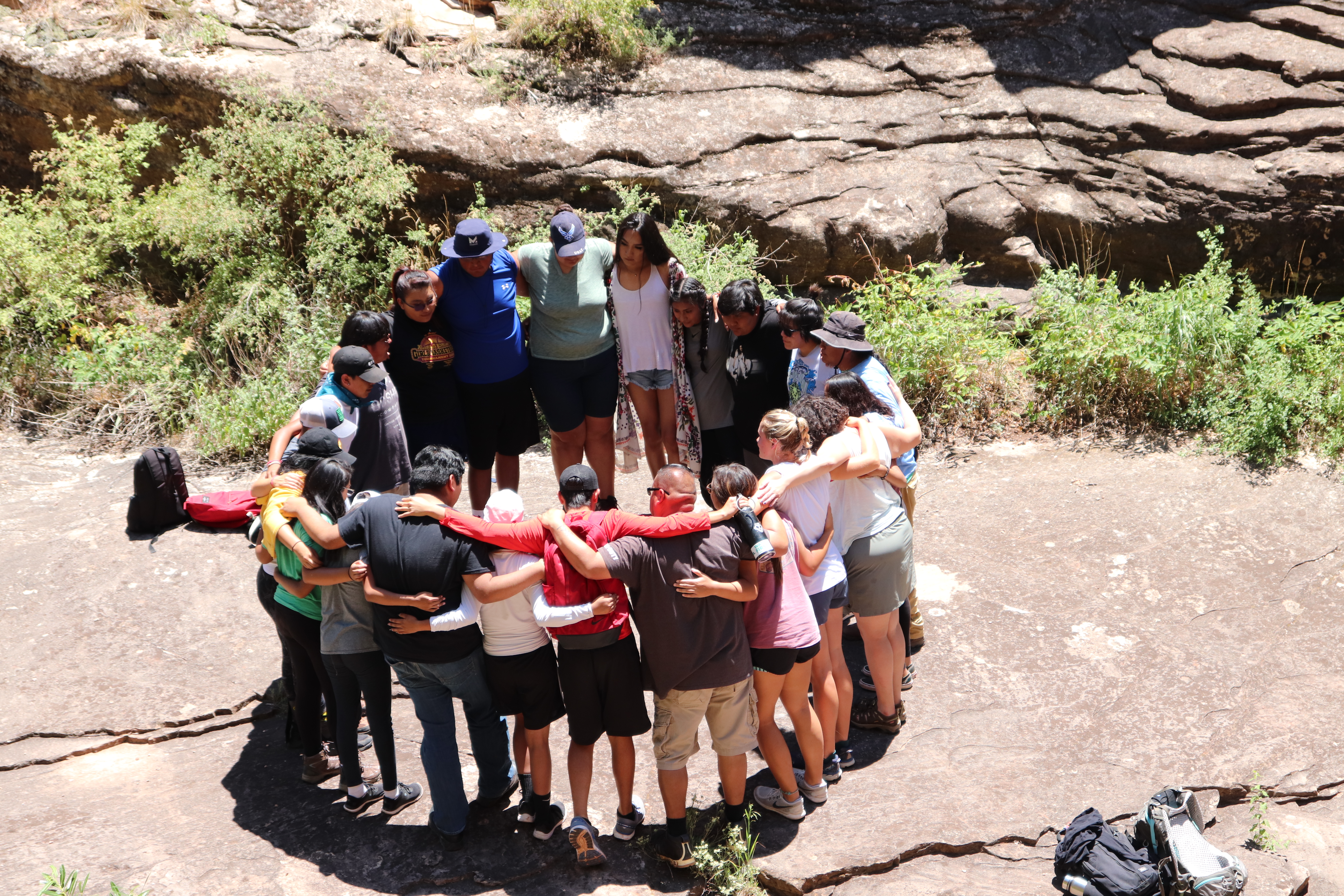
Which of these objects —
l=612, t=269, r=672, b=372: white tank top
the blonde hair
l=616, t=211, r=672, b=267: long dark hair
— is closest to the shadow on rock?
the blonde hair

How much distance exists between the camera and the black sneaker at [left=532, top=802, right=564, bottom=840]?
3.76 meters

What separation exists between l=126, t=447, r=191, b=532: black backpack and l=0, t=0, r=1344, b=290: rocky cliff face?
11.5 ft

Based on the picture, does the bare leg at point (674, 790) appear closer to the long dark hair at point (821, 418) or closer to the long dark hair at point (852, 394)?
the long dark hair at point (821, 418)

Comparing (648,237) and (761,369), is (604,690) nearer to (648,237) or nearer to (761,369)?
(761,369)

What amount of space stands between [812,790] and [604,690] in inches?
41.9

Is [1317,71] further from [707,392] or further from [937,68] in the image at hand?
[707,392]

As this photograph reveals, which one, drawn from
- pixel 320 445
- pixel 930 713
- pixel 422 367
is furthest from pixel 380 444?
pixel 930 713

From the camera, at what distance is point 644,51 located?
916cm

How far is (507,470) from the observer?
561 cm

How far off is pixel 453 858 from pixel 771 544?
5.66 ft

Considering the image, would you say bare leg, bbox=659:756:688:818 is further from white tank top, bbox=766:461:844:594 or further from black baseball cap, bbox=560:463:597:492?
black baseball cap, bbox=560:463:597:492

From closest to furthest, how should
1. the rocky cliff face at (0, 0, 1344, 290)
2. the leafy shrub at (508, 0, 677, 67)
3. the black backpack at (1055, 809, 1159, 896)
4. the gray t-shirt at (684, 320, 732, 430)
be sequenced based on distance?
1. the black backpack at (1055, 809, 1159, 896)
2. the gray t-shirt at (684, 320, 732, 430)
3. the rocky cliff face at (0, 0, 1344, 290)
4. the leafy shrub at (508, 0, 677, 67)

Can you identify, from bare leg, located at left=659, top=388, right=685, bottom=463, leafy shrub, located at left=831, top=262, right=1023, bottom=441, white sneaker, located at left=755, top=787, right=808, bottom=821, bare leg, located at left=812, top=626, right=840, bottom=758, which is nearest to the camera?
white sneaker, located at left=755, top=787, right=808, bottom=821

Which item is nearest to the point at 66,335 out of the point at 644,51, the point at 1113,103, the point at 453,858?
the point at 644,51
